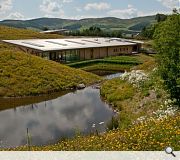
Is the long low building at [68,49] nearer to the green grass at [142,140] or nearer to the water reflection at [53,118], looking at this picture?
the water reflection at [53,118]

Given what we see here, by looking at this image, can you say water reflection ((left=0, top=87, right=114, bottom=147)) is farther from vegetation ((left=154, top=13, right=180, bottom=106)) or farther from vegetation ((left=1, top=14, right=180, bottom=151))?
vegetation ((left=154, top=13, right=180, bottom=106))

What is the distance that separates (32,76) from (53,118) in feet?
62.7

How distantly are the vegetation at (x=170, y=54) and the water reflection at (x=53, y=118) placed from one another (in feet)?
18.4

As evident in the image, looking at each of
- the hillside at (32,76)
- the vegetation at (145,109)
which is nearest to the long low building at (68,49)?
the hillside at (32,76)

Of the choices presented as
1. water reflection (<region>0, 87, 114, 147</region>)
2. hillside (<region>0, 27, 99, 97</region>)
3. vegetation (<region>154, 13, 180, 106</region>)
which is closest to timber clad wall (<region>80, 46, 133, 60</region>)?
hillside (<region>0, 27, 99, 97</region>)

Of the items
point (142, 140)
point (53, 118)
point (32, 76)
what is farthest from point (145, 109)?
point (32, 76)

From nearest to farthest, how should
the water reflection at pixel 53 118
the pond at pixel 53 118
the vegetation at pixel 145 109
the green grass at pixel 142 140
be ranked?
1. the green grass at pixel 142 140
2. the vegetation at pixel 145 109
3. the pond at pixel 53 118
4. the water reflection at pixel 53 118

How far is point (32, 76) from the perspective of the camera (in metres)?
49.1

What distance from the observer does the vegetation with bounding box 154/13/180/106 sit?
72.9 feet

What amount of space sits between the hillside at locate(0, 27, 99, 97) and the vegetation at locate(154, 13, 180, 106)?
22953 mm

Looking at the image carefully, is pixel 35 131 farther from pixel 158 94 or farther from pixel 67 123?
pixel 158 94

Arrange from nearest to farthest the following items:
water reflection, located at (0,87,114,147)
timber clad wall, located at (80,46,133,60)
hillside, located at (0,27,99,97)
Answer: water reflection, located at (0,87,114,147) → hillside, located at (0,27,99,97) → timber clad wall, located at (80,46,133,60)

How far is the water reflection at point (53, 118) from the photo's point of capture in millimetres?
24877

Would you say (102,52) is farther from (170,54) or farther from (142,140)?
(142,140)
